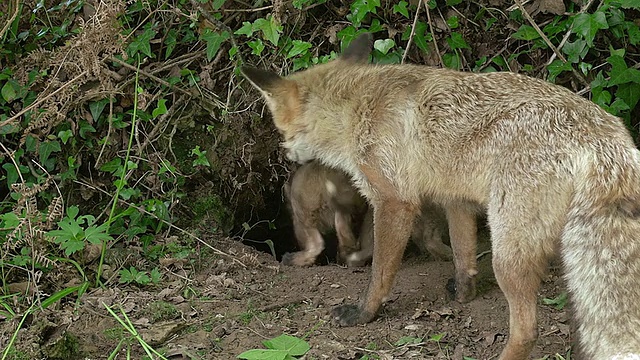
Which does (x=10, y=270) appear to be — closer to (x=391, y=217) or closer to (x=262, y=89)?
(x=262, y=89)

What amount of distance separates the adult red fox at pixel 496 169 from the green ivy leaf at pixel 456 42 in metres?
1.07

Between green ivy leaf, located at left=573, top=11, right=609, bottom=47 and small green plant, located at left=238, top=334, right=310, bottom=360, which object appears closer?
small green plant, located at left=238, top=334, right=310, bottom=360

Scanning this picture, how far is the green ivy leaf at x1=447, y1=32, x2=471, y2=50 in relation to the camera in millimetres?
6207

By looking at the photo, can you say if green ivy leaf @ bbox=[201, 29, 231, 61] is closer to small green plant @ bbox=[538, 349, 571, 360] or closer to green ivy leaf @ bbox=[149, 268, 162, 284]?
green ivy leaf @ bbox=[149, 268, 162, 284]

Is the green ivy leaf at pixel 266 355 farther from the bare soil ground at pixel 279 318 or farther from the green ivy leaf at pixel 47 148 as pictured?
the green ivy leaf at pixel 47 148

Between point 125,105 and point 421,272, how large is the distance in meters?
3.12

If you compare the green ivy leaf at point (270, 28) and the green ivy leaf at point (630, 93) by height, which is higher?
the green ivy leaf at point (270, 28)

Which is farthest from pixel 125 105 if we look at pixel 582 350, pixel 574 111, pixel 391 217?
pixel 582 350

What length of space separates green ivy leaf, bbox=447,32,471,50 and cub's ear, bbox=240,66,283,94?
77.8 inches

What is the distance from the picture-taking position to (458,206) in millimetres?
5148

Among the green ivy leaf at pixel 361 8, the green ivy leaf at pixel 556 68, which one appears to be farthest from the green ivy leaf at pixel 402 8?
the green ivy leaf at pixel 556 68

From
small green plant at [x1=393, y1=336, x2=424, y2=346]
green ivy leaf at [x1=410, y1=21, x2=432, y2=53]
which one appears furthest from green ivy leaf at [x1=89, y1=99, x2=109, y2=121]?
small green plant at [x1=393, y1=336, x2=424, y2=346]

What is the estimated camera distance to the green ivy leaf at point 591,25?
5.68 meters

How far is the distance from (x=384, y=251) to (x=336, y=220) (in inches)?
78.7
